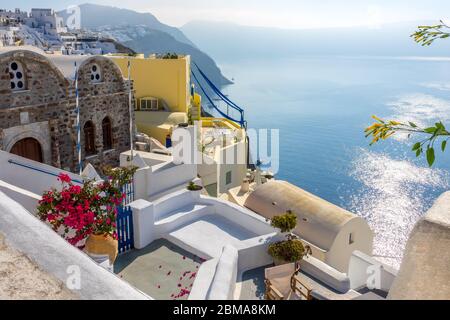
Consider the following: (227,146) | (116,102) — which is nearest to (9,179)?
(116,102)

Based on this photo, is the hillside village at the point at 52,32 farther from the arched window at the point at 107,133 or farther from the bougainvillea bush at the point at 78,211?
the bougainvillea bush at the point at 78,211

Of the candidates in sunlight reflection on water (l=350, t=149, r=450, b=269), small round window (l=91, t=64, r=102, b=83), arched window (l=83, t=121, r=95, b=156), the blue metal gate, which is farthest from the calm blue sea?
the blue metal gate

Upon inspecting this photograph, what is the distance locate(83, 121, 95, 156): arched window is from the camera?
17781mm

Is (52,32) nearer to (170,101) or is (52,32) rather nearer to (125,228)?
(170,101)

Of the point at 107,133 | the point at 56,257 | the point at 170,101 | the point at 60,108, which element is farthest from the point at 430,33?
the point at 170,101

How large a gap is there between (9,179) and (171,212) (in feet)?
14.9

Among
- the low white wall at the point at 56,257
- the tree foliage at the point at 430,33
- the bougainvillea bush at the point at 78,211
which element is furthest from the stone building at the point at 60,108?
the tree foliage at the point at 430,33

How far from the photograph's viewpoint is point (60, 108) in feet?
53.4

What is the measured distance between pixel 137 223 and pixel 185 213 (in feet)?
5.84

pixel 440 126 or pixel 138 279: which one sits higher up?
pixel 440 126

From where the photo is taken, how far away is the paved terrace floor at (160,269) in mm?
8445

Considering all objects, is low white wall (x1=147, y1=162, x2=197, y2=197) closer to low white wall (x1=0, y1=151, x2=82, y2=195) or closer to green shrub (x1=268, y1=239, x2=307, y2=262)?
low white wall (x1=0, y1=151, x2=82, y2=195)
